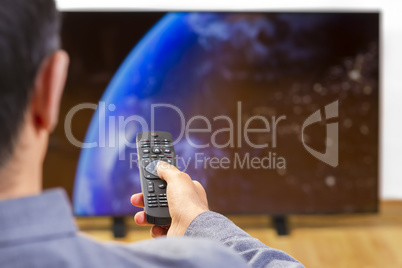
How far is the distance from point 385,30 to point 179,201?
1.52 metres

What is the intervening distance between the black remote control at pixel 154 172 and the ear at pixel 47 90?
464 millimetres

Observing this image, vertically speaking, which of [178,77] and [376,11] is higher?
[376,11]

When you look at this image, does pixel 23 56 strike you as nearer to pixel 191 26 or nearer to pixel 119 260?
pixel 119 260

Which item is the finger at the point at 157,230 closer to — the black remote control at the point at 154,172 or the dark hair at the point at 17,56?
the black remote control at the point at 154,172

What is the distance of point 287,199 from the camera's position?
2027mm

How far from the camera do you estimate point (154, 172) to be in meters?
0.95

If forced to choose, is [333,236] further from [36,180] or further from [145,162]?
[36,180]

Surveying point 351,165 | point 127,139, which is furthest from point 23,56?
point 351,165

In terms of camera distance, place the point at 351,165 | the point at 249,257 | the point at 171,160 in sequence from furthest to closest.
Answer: the point at 351,165 → the point at 171,160 → the point at 249,257

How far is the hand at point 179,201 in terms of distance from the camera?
81 cm

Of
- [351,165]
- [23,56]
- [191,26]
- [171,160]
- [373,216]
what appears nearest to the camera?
[23,56]

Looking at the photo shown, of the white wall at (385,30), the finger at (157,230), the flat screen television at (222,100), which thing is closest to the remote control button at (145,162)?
the finger at (157,230)

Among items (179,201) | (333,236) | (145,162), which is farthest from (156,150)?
(333,236)

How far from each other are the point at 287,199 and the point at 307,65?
521 mm
